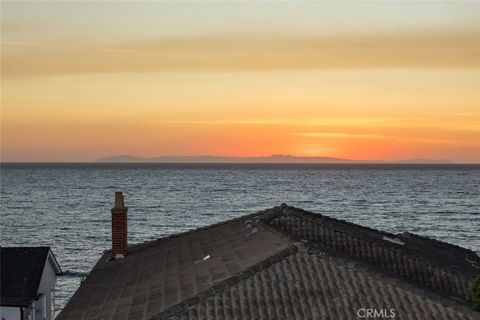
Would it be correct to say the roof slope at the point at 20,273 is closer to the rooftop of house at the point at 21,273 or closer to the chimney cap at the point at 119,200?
the rooftop of house at the point at 21,273

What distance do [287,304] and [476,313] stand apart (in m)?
4.09

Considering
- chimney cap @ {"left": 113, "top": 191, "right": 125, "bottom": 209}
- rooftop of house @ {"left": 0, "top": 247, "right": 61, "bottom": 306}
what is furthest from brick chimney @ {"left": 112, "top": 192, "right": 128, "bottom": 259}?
rooftop of house @ {"left": 0, "top": 247, "right": 61, "bottom": 306}

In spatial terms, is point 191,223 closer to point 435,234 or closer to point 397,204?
point 435,234

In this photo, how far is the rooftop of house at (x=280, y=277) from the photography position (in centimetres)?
1473

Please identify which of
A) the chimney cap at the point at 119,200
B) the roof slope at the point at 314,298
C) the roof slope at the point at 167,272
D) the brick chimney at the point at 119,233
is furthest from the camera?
the chimney cap at the point at 119,200

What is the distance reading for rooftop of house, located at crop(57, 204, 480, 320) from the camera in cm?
1473

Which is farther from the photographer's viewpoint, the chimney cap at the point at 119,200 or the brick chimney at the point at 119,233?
the chimney cap at the point at 119,200

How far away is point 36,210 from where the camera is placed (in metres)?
119

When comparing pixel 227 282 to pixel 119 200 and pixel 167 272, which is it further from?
pixel 119 200

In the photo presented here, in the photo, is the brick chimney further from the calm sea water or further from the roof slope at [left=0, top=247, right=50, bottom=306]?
the calm sea water

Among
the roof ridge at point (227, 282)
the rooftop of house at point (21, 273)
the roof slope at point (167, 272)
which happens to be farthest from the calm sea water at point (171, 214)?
the roof ridge at point (227, 282)

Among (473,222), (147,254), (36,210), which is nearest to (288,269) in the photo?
(147,254)

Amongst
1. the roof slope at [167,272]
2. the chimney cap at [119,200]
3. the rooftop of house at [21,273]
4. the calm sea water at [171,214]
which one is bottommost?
the calm sea water at [171,214]

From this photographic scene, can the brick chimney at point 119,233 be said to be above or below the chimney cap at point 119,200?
below
